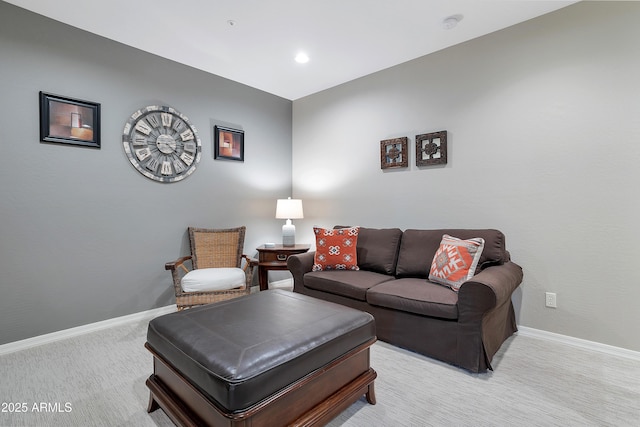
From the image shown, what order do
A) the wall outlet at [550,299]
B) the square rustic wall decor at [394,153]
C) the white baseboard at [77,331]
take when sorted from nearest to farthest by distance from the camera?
the white baseboard at [77,331] < the wall outlet at [550,299] < the square rustic wall decor at [394,153]

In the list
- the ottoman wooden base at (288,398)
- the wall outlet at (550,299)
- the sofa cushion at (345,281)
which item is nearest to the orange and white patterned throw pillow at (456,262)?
the sofa cushion at (345,281)

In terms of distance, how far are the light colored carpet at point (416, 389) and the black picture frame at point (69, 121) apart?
1.80 m

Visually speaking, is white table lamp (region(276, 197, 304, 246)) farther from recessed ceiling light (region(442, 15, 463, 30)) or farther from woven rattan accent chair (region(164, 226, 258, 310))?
recessed ceiling light (region(442, 15, 463, 30))

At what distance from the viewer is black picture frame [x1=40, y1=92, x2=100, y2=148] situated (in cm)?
260

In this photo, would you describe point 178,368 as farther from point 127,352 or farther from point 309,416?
point 127,352

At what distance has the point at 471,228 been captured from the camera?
9.89ft

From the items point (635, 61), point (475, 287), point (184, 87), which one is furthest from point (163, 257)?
point (635, 61)

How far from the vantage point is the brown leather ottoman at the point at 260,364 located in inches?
47.5

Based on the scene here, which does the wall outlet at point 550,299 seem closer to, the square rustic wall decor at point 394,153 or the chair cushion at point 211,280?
the square rustic wall decor at point 394,153

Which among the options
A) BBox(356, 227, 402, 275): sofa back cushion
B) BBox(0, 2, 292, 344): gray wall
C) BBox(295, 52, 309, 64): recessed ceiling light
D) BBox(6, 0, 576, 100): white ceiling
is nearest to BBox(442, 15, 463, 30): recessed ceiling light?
BBox(6, 0, 576, 100): white ceiling

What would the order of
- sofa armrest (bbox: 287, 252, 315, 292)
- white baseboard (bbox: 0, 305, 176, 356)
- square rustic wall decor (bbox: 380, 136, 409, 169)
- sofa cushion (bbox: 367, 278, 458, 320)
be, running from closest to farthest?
sofa cushion (bbox: 367, 278, 458, 320) < white baseboard (bbox: 0, 305, 176, 356) < sofa armrest (bbox: 287, 252, 315, 292) < square rustic wall decor (bbox: 380, 136, 409, 169)

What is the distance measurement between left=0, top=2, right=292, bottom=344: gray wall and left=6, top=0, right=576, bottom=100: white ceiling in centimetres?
26

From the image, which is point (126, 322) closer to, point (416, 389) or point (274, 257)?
point (274, 257)

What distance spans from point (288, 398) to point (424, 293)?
4.59 ft
